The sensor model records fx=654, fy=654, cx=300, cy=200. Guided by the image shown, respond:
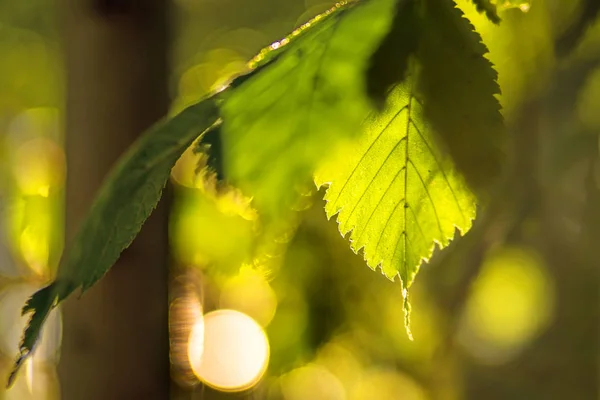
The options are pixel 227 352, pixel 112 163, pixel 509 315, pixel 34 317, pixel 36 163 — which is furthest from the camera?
pixel 509 315

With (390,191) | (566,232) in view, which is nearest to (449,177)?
(390,191)

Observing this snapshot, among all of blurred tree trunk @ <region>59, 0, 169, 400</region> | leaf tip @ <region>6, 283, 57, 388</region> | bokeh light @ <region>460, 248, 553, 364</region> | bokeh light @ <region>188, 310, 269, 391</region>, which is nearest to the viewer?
leaf tip @ <region>6, 283, 57, 388</region>

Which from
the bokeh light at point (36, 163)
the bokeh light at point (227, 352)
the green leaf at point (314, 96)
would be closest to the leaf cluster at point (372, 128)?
the green leaf at point (314, 96)

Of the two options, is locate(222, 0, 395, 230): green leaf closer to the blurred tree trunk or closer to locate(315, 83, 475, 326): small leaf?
locate(315, 83, 475, 326): small leaf

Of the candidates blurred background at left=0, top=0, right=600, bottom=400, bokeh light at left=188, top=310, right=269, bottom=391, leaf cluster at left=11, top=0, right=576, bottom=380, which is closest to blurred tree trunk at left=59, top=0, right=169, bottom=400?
blurred background at left=0, top=0, right=600, bottom=400

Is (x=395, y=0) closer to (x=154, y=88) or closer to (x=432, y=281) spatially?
(x=154, y=88)

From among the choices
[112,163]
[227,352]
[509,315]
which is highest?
[112,163]

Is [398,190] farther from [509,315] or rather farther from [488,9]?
[509,315]

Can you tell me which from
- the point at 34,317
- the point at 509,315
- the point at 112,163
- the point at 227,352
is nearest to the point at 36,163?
the point at 227,352
